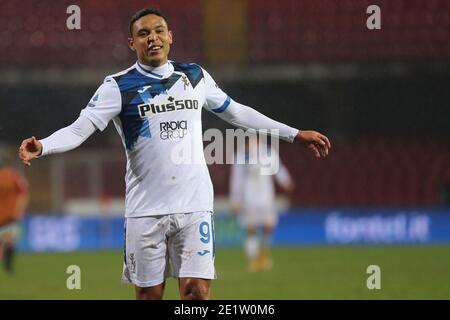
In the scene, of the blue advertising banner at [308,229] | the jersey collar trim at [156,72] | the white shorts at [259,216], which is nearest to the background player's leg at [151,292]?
the jersey collar trim at [156,72]

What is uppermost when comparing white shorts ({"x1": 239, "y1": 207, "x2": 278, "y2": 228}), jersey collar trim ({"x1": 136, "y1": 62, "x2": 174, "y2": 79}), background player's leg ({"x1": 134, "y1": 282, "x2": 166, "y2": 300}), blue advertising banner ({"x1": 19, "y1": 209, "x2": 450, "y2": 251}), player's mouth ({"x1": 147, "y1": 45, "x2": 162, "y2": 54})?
player's mouth ({"x1": 147, "y1": 45, "x2": 162, "y2": 54})

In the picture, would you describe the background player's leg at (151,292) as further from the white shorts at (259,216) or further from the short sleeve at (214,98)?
the white shorts at (259,216)

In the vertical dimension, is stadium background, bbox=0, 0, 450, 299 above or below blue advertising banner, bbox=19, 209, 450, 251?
above

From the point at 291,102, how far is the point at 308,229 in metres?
2.92

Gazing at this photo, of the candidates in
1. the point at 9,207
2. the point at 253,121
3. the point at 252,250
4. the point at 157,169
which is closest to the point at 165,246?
the point at 157,169

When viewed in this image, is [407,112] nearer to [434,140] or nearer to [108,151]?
[434,140]

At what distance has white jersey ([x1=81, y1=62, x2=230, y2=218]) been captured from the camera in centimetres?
630

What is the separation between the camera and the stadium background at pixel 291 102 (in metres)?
19.6

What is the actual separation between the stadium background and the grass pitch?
1309 millimetres

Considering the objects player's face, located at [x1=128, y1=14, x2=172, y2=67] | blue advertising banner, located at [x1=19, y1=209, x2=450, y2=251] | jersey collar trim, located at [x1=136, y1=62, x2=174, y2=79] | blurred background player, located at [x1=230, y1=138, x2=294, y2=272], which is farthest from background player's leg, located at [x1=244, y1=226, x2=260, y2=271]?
player's face, located at [x1=128, y1=14, x2=172, y2=67]

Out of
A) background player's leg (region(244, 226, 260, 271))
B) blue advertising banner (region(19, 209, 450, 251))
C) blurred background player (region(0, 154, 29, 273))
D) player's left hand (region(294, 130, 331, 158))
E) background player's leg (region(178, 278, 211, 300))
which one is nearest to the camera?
background player's leg (region(178, 278, 211, 300))

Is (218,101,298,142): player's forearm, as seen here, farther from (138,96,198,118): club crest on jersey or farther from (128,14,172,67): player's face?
(128,14,172,67): player's face

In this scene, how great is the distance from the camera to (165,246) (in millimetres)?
6359
